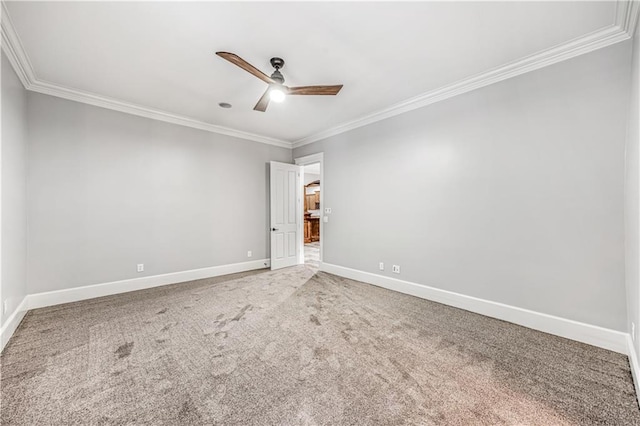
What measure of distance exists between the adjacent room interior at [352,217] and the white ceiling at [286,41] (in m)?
0.02

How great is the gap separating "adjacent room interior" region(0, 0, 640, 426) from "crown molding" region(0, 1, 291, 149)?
0.10ft

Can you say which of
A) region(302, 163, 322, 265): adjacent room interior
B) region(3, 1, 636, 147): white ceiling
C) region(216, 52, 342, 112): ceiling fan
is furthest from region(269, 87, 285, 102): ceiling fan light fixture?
region(302, 163, 322, 265): adjacent room interior

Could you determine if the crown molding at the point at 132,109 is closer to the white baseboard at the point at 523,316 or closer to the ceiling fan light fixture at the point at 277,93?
the ceiling fan light fixture at the point at 277,93

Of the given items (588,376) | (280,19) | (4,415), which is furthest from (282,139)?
(588,376)

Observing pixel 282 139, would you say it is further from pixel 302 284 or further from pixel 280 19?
pixel 280 19

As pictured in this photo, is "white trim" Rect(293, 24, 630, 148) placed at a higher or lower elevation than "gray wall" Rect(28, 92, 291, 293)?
higher

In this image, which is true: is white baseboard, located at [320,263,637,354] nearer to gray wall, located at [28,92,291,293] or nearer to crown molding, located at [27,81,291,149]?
gray wall, located at [28,92,291,293]

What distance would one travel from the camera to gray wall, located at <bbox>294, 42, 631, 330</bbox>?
2385mm

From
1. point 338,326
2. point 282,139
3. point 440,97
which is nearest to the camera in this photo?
point 338,326

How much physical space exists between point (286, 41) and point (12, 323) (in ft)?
12.7

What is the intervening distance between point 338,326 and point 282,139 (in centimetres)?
423

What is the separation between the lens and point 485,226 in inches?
122

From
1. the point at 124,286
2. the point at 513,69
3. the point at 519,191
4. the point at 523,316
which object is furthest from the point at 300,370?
the point at 513,69

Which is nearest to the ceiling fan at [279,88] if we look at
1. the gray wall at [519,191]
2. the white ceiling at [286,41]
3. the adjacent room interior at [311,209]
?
the white ceiling at [286,41]
